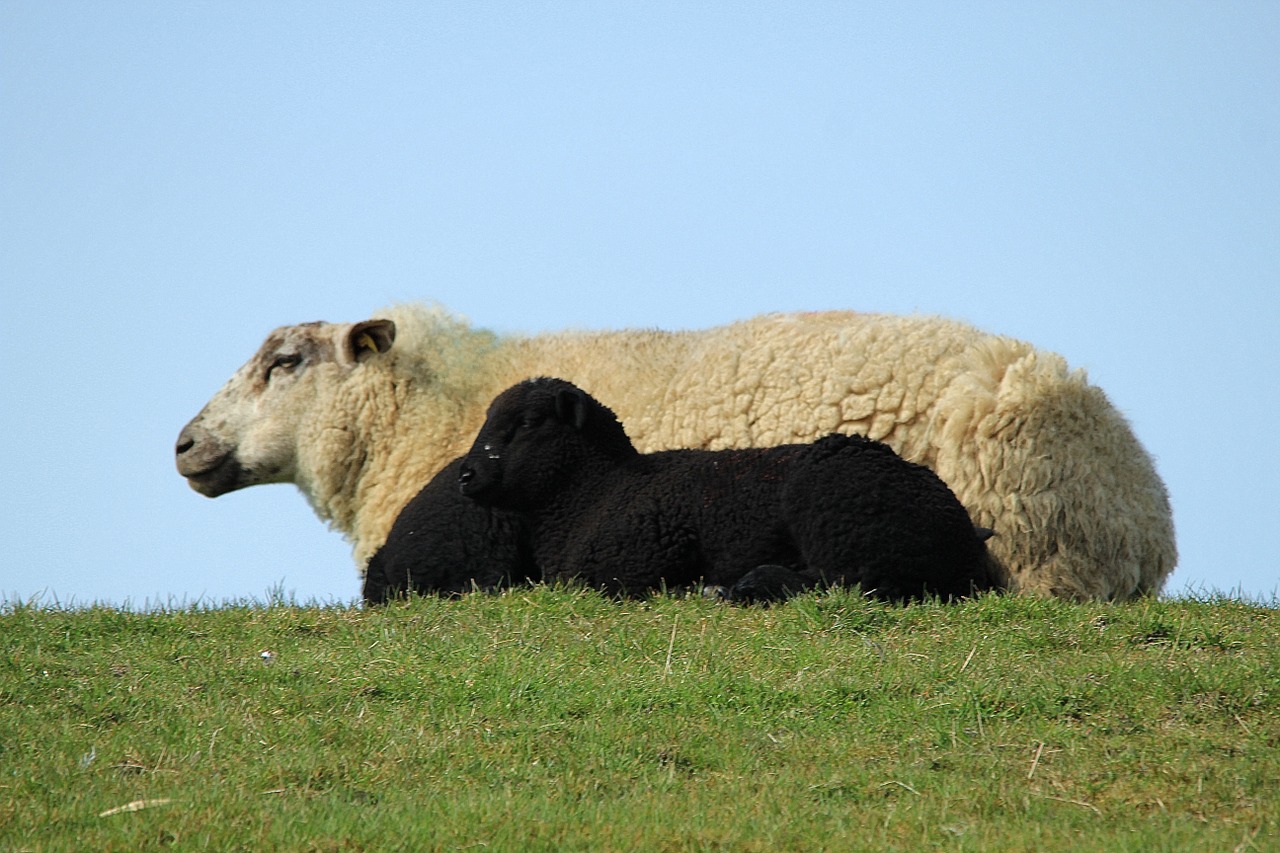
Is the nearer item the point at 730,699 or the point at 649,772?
the point at 649,772

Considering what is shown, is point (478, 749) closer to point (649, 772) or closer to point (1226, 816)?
point (649, 772)

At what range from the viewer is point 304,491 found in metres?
11.9

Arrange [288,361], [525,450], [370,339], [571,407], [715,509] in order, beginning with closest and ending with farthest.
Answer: [715,509] → [525,450] → [571,407] → [370,339] → [288,361]

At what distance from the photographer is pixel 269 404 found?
11492 mm

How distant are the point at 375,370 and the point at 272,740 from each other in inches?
231

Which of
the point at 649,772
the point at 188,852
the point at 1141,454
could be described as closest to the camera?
the point at 188,852

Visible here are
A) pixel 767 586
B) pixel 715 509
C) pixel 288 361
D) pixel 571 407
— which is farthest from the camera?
pixel 288 361

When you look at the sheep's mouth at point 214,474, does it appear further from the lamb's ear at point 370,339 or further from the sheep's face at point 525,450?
the sheep's face at point 525,450

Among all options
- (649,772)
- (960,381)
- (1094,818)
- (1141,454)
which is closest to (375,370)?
(960,381)

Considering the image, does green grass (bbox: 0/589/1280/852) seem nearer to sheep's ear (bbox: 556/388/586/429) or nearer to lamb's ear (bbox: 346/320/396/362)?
sheep's ear (bbox: 556/388/586/429)

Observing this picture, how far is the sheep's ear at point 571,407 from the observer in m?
8.73

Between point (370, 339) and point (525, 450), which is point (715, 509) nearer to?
point (525, 450)

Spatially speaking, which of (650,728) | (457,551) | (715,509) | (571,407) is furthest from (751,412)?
(650,728)

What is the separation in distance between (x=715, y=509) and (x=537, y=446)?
115cm
